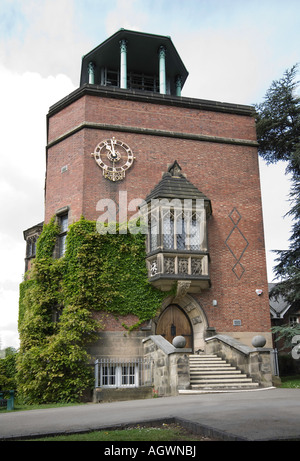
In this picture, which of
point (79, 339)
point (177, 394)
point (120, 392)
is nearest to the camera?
point (177, 394)

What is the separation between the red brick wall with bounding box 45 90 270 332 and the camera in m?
18.9

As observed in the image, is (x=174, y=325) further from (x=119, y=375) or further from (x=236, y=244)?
(x=236, y=244)

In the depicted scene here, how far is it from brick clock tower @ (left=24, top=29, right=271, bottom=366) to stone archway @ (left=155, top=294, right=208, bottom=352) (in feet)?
0.13

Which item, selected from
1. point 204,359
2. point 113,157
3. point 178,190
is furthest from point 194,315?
point 113,157

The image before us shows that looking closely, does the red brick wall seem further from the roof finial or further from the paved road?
the paved road

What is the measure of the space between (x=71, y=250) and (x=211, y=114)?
341 inches

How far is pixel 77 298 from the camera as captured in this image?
17172 mm

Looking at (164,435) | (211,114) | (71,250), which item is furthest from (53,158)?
(164,435)

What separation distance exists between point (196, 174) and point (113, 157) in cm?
352

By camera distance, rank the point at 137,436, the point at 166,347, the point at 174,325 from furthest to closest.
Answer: the point at 174,325 → the point at 166,347 → the point at 137,436

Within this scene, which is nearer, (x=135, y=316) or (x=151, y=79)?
(x=135, y=316)

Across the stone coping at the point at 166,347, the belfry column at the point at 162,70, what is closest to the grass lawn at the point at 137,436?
the stone coping at the point at 166,347

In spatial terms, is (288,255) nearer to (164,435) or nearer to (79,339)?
(79,339)

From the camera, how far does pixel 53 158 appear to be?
2052 centimetres
